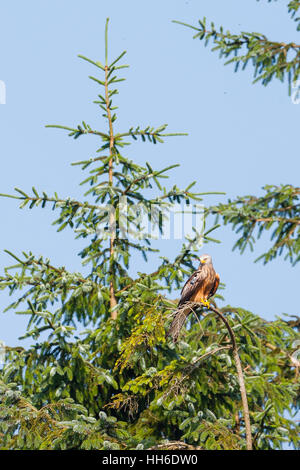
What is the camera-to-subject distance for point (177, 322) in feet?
24.0

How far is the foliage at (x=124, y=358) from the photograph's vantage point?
7359 millimetres

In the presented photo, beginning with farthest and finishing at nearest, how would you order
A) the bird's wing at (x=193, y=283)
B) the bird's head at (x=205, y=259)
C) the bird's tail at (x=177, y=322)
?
the bird's head at (x=205, y=259)
the bird's wing at (x=193, y=283)
the bird's tail at (x=177, y=322)

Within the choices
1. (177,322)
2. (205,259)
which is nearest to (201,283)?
(205,259)

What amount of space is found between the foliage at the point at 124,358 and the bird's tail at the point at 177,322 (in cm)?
15

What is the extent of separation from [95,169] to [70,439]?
12.4 feet

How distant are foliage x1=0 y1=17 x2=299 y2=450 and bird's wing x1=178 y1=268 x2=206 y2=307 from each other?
208 mm

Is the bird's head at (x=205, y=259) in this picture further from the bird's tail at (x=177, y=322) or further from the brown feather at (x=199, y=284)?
the bird's tail at (x=177, y=322)

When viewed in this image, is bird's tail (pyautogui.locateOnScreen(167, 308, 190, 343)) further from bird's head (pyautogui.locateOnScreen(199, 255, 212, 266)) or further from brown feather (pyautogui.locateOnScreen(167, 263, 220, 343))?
bird's head (pyautogui.locateOnScreen(199, 255, 212, 266))

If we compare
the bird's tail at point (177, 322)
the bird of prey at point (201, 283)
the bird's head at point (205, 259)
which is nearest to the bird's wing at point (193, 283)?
the bird of prey at point (201, 283)

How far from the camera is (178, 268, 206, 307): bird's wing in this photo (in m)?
8.05

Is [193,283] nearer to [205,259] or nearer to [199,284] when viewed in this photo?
[199,284]

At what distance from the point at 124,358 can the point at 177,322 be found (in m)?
0.86

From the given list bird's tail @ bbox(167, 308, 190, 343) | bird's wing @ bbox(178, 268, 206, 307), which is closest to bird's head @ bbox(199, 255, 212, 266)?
bird's wing @ bbox(178, 268, 206, 307)

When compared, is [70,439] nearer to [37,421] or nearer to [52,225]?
[37,421]
